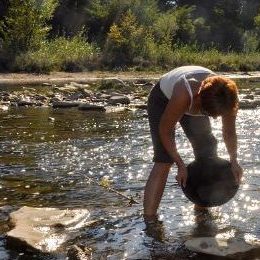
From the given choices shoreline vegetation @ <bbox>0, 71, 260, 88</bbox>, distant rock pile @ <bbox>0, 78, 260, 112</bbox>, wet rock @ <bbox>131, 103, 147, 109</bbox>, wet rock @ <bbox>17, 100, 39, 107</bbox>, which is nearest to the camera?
wet rock @ <bbox>131, 103, 147, 109</bbox>

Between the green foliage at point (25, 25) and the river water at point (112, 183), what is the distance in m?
23.5

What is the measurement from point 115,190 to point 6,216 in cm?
151

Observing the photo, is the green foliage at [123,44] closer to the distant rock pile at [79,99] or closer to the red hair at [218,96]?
the distant rock pile at [79,99]

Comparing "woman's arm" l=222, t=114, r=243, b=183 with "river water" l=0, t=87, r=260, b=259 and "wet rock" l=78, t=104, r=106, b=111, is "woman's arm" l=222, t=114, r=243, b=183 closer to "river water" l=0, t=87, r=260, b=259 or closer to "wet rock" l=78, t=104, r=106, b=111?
"river water" l=0, t=87, r=260, b=259

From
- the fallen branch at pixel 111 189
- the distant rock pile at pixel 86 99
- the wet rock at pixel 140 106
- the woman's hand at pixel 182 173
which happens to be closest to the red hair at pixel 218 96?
the woman's hand at pixel 182 173

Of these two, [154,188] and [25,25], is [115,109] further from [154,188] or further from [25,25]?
[25,25]

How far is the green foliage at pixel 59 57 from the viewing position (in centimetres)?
3544

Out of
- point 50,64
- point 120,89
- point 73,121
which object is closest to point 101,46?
point 50,64

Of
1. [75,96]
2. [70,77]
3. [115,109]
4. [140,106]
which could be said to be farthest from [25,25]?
[115,109]

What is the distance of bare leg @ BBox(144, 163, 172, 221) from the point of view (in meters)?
6.08

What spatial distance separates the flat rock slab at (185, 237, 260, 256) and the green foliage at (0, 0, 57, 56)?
1287 inches

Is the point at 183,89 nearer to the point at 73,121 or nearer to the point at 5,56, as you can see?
the point at 73,121

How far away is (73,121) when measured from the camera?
1445cm

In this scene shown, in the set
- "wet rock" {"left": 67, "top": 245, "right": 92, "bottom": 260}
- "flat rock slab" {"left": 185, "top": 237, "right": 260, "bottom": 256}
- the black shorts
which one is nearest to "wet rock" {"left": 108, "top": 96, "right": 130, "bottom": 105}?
the black shorts
